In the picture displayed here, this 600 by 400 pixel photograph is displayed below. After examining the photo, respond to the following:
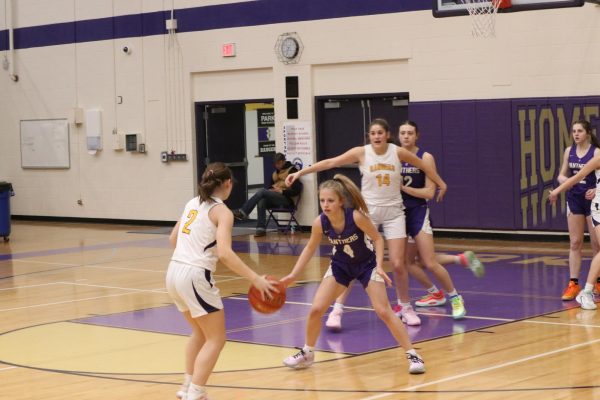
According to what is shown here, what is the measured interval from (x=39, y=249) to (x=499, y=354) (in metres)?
11.3

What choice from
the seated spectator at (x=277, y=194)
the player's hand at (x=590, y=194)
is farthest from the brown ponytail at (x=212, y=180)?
the seated spectator at (x=277, y=194)

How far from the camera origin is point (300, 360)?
26.2 feet

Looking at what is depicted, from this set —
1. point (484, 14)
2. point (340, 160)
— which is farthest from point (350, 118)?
point (340, 160)

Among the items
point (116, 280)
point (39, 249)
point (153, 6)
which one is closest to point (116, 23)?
point (153, 6)

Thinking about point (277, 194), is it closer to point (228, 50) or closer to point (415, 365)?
point (228, 50)

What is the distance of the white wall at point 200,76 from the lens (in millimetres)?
16219

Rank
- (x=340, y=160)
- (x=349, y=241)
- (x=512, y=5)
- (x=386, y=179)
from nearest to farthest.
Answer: (x=349, y=241) < (x=340, y=160) < (x=386, y=179) < (x=512, y=5)

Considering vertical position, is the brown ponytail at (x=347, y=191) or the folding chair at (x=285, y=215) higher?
the brown ponytail at (x=347, y=191)

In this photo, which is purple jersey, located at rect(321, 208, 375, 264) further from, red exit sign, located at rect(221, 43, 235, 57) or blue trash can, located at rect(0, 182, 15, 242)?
blue trash can, located at rect(0, 182, 15, 242)

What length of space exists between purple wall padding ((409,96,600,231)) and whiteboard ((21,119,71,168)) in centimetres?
901

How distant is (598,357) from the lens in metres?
8.05

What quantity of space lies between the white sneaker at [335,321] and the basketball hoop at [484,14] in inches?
240

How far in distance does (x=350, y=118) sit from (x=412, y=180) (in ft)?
28.6

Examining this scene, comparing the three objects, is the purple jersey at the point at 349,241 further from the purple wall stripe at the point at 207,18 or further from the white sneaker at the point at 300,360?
the purple wall stripe at the point at 207,18
